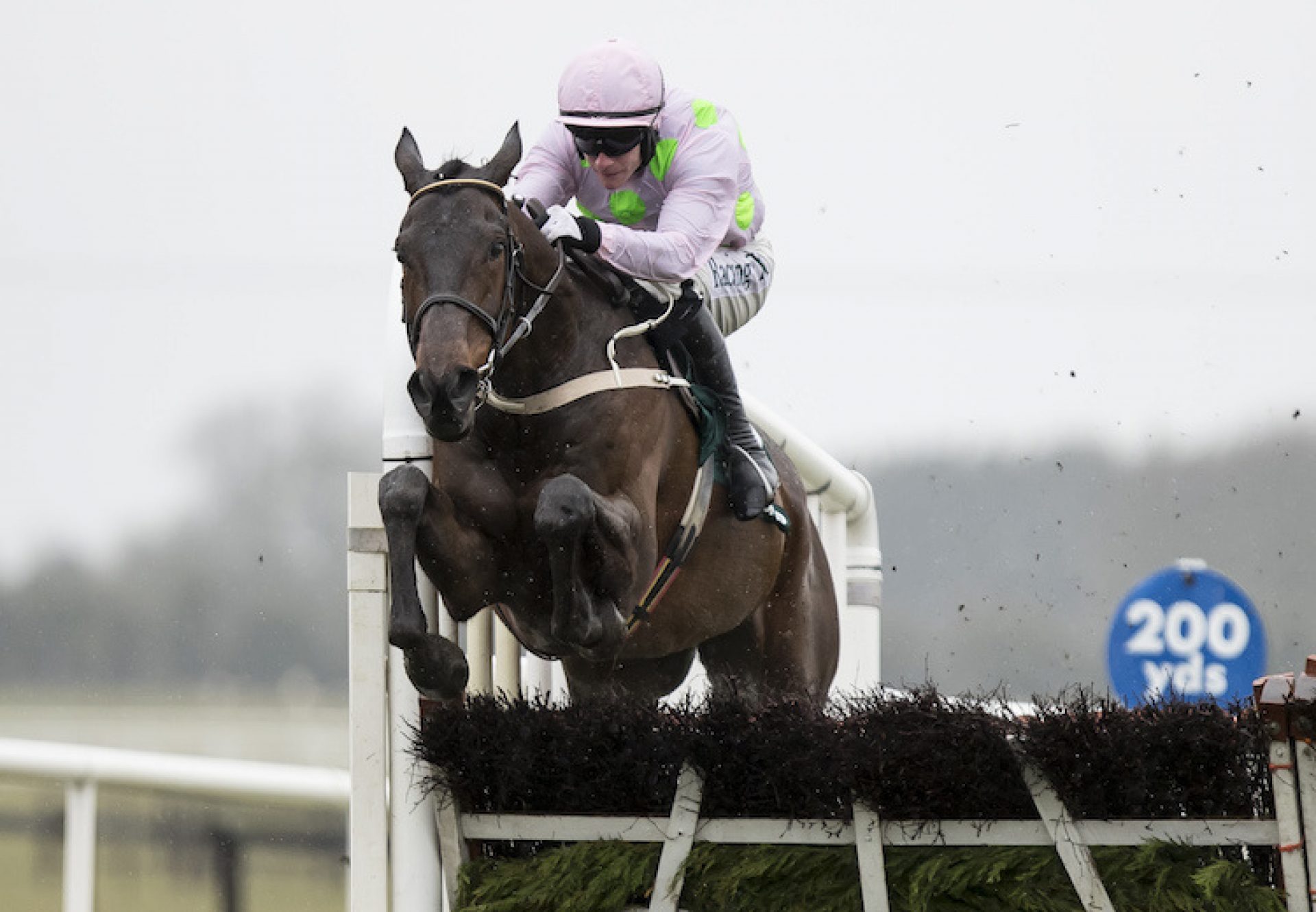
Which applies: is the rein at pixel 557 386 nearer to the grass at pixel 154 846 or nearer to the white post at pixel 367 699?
the white post at pixel 367 699

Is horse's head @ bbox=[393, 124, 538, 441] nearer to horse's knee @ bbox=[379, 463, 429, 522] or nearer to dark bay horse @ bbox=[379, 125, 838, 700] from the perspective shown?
dark bay horse @ bbox=[379, 125, 838, 700]

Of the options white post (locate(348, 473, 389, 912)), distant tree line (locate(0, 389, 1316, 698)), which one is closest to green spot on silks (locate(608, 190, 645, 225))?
white post (locate(348, 473, 389, 912))

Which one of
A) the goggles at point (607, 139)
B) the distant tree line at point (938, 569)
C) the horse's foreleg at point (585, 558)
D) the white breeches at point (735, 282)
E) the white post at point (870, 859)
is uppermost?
the distant tree line at point (938, 569)

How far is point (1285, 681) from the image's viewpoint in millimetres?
2936

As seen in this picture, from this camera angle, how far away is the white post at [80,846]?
399 centimetres

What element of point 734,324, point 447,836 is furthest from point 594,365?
point 447,836

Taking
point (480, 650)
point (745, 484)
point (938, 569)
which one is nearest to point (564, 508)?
point (745, 484)

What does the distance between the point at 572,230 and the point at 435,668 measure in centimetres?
87

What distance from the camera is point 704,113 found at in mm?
4016

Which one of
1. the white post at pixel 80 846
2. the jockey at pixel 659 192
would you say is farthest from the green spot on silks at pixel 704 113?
the white post at pixel 80 846

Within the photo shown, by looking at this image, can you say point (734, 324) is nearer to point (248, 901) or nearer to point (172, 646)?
point (248, 901)

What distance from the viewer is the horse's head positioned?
10.5 feet

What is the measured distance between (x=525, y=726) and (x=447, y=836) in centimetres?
23

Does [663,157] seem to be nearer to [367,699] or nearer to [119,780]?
[367,699]
